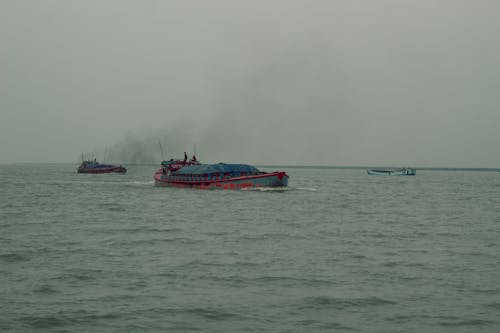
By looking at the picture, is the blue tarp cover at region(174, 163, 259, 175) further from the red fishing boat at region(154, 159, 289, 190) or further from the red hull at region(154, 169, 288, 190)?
the red hull at region(154, 169, 288, 190)

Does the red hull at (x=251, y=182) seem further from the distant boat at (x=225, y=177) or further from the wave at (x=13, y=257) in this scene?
the wave at (x=13, y=257)

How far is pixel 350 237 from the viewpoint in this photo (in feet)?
113

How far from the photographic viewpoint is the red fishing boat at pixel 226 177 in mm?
87562

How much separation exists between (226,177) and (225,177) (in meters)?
0.21

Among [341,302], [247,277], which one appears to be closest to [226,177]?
[247,277]

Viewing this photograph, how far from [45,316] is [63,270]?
6.96m

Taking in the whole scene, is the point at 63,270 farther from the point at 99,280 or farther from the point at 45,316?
the point at 45,316

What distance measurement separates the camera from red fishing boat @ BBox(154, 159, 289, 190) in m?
87.6

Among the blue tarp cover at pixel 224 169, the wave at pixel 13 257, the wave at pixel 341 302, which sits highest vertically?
the blue tarp cover at pixel 224 169

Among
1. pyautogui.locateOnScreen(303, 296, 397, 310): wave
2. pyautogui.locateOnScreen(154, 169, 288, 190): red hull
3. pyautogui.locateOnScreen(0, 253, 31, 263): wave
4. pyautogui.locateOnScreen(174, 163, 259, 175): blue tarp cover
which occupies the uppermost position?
pyautogui.locateOnScreen(174, 163, 259, 175): blue tarp cover

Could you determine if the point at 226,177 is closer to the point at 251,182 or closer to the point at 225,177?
the point at 225,177

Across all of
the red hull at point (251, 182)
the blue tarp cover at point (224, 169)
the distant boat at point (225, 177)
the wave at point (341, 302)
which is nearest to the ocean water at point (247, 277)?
the wave at point (341, 302)

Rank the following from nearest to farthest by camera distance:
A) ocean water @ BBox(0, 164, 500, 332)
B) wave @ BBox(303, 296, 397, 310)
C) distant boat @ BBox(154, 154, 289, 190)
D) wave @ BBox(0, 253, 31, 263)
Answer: ocean water @ BBox(0, 164, 500, 332), wave @ BBox(303, 296, 397, 310), wave @ BBox(0, 253, 31, 263), distant boat @ BBox(154, 154, 289, 190)

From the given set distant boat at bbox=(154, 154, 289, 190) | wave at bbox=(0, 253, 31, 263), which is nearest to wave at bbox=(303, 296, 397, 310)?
wave at bbox=(0, 253, 31, 263)
